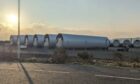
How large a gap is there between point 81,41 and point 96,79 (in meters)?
66.4

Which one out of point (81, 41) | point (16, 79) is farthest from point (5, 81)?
point (81, 41)

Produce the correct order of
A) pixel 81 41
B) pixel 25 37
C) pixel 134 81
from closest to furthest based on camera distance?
pixel 134 81
pixel 81 41
pixel 25 37

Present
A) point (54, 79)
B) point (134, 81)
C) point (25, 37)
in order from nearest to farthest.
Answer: point (134, 81) < point (54, 79) < point (25, 37)

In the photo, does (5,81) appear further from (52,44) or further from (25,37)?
(25,37)

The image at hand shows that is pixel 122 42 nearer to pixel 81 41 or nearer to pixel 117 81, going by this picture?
pixel 81 41

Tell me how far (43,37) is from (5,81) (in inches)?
2668

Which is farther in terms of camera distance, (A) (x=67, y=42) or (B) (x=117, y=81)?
(A) (x=67, y=42)

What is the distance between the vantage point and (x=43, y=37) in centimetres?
8050

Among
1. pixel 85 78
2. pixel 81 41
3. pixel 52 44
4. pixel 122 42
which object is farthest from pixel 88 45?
pixel 85 78

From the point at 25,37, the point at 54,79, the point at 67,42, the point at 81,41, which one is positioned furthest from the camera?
the point at 25,37

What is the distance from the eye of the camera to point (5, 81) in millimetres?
12875

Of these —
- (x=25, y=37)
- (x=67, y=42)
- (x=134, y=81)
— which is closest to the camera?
(x=134, y=81)

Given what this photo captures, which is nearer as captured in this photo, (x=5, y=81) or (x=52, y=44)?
(x=5, y=81)

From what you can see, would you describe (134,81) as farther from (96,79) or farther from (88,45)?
(88,45)
